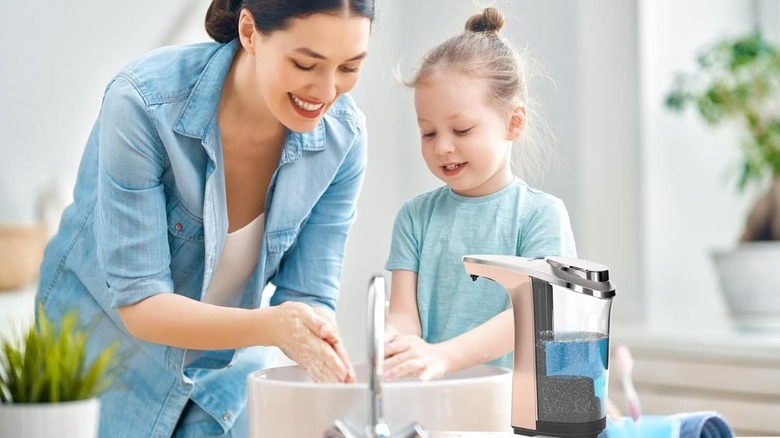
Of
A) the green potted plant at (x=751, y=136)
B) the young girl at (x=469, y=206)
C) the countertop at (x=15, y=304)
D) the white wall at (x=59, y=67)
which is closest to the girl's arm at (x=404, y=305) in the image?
the young girl at (x=469, y=206)

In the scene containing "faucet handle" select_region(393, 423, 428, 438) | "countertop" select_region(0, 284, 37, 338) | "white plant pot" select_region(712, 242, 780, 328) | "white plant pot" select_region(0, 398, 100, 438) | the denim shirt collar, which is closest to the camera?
"white plant pot" select_region(0, 398, 100, 438)

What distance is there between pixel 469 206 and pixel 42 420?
474 mm

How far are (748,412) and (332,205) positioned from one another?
1.45 meters

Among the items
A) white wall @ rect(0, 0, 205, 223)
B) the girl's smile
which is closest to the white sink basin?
the girl's smile

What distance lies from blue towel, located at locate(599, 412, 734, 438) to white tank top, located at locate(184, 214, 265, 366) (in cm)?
41

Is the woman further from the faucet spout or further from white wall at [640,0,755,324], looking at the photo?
white wall at [640,0,755,324]

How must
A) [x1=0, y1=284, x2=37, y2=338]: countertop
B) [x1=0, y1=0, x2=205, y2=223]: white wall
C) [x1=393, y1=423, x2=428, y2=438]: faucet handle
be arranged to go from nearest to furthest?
[x1=393, y1=423, x2=428, y2=438]: faucet handle < [x1=0, y1=0, x2=205, y2=223]: white wall < [x1=0, y1=284, x2=37, y2=338]: countertop

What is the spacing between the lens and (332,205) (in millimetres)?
1083

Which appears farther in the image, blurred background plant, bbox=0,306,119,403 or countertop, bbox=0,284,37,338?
countertop, bbox=0,284,37,338

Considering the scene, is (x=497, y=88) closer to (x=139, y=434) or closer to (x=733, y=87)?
(x=139, y=434)

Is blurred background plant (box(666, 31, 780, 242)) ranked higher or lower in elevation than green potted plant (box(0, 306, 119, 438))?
higher

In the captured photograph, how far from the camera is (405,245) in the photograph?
1004 mm

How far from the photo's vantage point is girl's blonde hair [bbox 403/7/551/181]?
979 mm

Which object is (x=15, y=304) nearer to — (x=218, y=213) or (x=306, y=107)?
(x=218, y=213)
